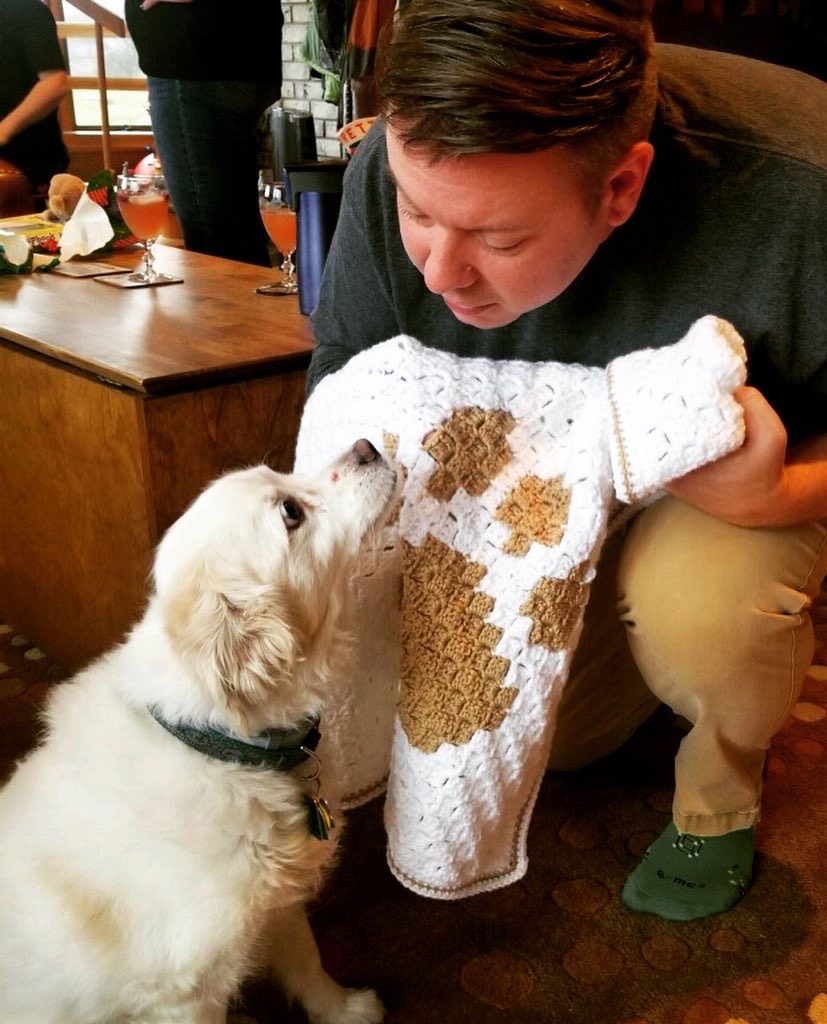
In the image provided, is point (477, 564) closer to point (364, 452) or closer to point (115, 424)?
point (364, 452)

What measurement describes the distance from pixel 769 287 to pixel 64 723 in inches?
33.0

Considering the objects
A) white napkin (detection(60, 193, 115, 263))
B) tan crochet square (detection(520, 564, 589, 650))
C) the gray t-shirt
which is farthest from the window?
tan crochet square (detection(520, 564, 589, 650))

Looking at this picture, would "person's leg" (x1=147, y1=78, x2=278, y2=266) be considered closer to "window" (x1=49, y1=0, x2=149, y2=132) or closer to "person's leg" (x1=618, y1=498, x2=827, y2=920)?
"person's leg" (x1=618, y1=498, x2=827, y2=920)

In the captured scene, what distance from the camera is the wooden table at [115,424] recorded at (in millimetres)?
1268

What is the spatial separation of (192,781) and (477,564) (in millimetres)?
353

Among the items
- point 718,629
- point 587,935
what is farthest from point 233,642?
point 587,935

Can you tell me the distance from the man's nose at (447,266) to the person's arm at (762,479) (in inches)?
10.8

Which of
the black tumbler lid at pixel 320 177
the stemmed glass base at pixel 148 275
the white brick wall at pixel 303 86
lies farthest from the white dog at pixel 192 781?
the white brick wall at pixel 303 86

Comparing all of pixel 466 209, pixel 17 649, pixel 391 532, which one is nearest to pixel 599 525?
pixel 391 532

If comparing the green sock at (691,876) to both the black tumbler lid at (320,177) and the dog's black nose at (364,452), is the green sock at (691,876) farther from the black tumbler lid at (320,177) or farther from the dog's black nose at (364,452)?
the black tumbler lid at (320,177)

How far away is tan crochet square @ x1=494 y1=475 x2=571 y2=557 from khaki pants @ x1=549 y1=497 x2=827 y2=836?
0.52 ft

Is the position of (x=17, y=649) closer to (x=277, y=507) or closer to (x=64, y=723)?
(x=64, y=723)

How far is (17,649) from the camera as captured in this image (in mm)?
1752

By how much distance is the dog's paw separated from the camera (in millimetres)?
1066
